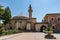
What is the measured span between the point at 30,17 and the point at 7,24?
31.3 ft

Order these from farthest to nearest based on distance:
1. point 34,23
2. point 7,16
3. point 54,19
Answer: point 34,23 < point 54,19 < point 7,16

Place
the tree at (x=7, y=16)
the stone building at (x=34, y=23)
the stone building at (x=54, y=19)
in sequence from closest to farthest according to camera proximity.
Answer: the tree at (x=7, y=16), the stone building at (x=54, y=19), the stone building at (x=34, y=23)

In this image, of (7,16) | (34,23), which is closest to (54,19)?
(34,23)

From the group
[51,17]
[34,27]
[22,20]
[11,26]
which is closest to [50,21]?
[51,17]

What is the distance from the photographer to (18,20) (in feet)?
197

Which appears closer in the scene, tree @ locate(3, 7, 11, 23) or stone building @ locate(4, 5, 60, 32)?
tree @ locate(3, 7, 11, 23)

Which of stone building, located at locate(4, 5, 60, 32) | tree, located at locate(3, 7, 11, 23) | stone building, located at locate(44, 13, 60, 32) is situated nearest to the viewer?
tree, located at locate(3, 7, 11, 23)

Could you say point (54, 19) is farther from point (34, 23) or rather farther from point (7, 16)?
point (7, 16)

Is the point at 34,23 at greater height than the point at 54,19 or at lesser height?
lesser

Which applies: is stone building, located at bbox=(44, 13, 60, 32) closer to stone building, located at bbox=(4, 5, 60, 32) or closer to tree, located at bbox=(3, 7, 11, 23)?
stone building, located at bbox=(4, 5, 60, 32)

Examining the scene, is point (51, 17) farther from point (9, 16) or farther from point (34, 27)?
point (9, 16)

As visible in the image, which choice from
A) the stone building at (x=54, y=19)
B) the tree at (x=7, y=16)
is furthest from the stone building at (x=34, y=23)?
the tree at (x=7, y=16)

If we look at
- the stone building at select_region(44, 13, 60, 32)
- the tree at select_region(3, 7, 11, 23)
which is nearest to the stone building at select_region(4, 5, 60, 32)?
the stone building at select_region(44, 13, 60, 32)

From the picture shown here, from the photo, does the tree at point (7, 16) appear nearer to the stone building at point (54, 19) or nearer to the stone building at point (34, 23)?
the stone building at point (34, 23)
